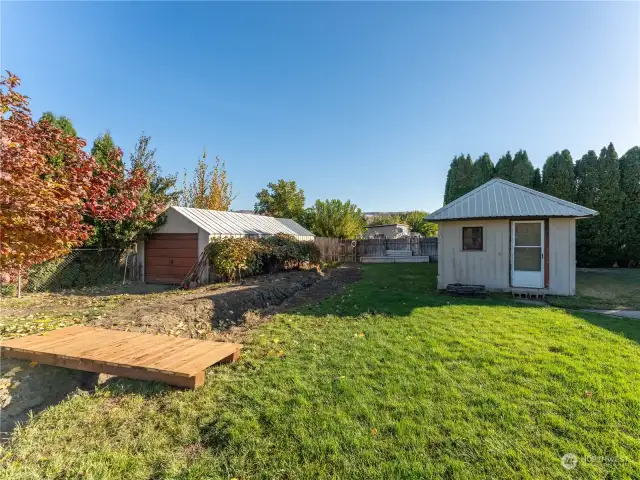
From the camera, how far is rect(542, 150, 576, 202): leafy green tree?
51.7 ft

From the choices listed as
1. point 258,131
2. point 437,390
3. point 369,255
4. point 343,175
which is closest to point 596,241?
point 369,255

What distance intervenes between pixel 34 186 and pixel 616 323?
979 centimetres

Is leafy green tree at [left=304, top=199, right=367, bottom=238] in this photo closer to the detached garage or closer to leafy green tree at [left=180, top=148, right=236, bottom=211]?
leafy green tree at [left=180, top=148, right=236, bottom=211]

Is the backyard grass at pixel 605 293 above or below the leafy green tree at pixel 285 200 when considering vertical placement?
below

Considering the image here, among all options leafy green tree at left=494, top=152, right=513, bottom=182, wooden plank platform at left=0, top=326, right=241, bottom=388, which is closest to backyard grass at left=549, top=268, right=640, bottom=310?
leafy green tree at left=494, top=152, right=513, bottom=182

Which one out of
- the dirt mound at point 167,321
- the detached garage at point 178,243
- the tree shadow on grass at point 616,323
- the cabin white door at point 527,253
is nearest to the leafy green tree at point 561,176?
the cabin white door at point 527,253

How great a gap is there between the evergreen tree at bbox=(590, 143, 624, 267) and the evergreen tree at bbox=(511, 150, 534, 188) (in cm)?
292

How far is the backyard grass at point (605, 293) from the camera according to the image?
302 inches

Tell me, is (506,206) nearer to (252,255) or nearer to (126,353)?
(252,255)

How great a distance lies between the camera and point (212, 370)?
381cm

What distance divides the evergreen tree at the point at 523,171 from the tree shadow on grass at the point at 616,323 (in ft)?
41.8

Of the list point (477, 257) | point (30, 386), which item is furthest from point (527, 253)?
point (30, 386)

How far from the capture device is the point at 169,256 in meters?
12.3

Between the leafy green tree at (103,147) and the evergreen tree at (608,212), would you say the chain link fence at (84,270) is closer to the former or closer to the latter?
the leafy green tree at (103,147)
